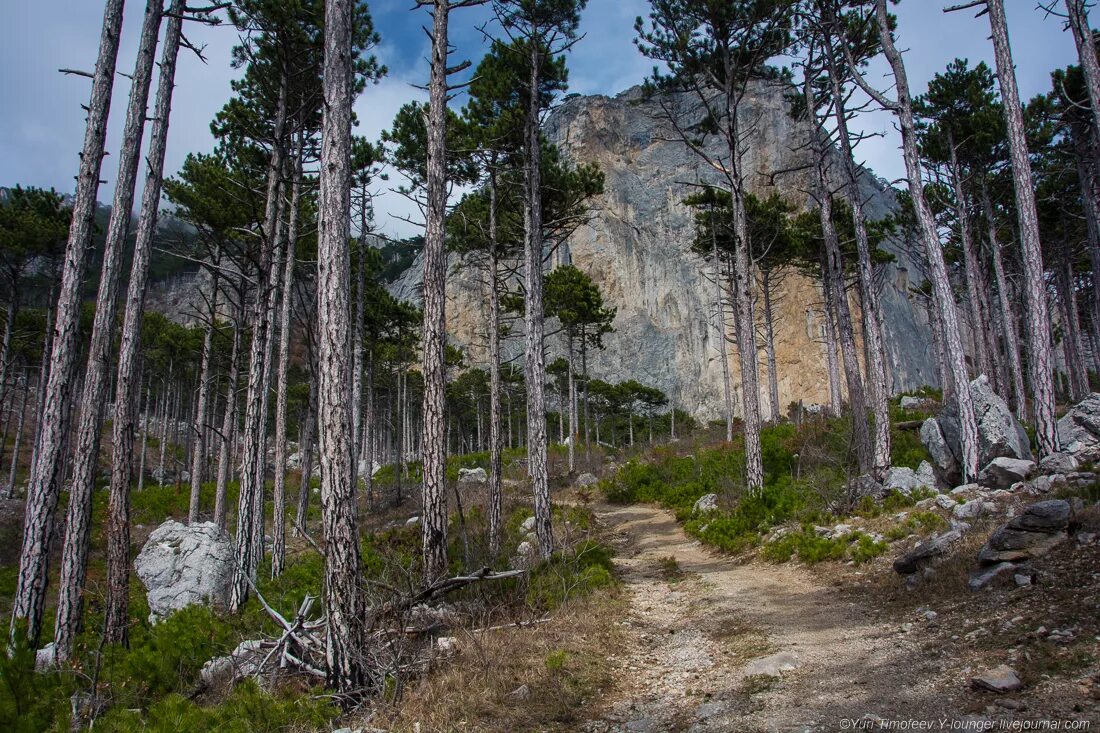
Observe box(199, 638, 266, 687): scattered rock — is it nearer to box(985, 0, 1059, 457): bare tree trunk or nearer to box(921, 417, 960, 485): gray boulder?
box(921, 417, 960, 485): gray boulder

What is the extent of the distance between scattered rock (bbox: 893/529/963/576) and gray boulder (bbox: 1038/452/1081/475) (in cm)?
293

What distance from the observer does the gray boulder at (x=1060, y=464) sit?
7.42m

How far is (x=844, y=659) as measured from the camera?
4.22 metres

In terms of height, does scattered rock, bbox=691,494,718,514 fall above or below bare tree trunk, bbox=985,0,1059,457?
below

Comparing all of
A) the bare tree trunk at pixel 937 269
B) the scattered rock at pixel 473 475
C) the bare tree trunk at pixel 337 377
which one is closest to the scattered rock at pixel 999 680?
the bare tree trunk at pixel 337 377

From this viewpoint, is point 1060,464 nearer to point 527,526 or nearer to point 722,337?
point 527,526

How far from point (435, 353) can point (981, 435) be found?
9.15 metres

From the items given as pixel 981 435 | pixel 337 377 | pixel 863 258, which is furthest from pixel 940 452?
pixel 337 377

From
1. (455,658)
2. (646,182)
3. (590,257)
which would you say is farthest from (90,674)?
(646,182)

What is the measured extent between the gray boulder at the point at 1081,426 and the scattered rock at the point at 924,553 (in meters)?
4.58

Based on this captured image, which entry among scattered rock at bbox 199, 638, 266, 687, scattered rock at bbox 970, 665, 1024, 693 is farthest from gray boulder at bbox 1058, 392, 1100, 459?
scattered rock at bbox 199, 638, 266, 687

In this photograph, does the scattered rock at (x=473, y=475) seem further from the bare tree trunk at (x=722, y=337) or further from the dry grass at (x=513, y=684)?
the dry grass at (x=513, y=684)

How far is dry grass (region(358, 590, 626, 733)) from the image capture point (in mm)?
3680

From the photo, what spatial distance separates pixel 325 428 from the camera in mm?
4520
